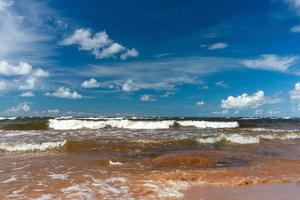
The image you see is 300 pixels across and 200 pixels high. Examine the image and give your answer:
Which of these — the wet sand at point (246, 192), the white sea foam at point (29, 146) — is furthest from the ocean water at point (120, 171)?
the wet sand at point (246, 192)

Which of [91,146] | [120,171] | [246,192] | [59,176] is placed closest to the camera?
[246,192]

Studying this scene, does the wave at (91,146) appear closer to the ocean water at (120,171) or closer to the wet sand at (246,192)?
the ocean water at (120,171)

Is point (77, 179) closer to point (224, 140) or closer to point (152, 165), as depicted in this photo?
point (152, 165)

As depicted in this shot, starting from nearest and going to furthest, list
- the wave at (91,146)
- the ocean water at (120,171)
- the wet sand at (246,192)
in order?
the wet sand at (246,192)
the ocean water at (120,171)
the wave at (91,146)

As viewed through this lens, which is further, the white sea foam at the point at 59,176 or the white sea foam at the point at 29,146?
the white sea foam at the point at 29,146

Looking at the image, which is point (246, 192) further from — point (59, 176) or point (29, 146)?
point (29, 146)

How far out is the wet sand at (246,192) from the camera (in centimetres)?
720


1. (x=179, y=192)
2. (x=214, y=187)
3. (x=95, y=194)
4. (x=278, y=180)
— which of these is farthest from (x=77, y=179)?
(x=278, y=180)

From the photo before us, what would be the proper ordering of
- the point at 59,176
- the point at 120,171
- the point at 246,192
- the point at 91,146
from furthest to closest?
1. the point at 91,146
2. the point at 120,171
3. the point at 59,176
4. the point at 246,192

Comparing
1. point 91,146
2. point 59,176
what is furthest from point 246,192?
point 91,146

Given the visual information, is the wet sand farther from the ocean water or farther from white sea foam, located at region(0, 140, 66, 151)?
white sea foam, located at region(0, 140, 66, 151)

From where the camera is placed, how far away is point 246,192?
7695mm

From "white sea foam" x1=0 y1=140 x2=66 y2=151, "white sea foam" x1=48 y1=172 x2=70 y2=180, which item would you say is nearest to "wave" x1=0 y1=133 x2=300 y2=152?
"white sea foam" x1=0 y1=140 x2=66 y2=151

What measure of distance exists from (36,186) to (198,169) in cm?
444
